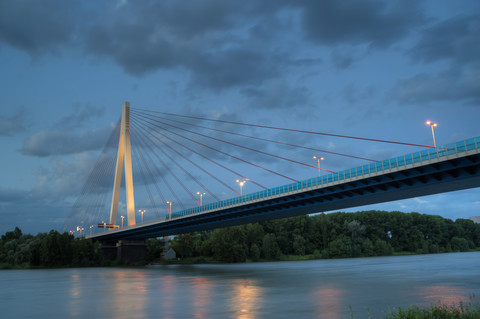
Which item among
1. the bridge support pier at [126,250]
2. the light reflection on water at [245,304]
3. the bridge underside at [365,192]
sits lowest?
the light reflection on water at [245,304]

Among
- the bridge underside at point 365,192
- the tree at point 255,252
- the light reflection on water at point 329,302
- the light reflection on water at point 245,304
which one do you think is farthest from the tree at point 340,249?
the light reflection on water at point 245,304

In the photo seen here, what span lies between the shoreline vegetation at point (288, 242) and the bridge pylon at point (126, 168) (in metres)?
15.9

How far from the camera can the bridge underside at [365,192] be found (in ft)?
120

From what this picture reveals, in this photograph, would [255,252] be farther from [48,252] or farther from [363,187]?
[363,187]

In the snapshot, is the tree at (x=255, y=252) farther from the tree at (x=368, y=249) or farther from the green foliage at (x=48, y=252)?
the green foliage at (x=48, y=252)

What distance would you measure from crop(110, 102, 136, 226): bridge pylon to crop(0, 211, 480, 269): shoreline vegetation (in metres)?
15.9

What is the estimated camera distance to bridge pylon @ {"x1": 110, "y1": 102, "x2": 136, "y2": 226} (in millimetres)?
76500

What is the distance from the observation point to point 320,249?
122938mm

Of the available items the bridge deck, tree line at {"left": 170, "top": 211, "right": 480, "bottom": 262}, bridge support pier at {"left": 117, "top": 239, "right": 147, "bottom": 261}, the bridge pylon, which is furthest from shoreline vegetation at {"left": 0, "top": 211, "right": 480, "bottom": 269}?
the bridge deck

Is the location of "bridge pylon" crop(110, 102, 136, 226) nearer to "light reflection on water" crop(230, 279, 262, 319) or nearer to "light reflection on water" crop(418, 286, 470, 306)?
"light reflection on water" crop(230, 279, 262, 319)

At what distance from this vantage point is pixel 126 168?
76.5 meters

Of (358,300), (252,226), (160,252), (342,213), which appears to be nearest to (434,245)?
(342,213)

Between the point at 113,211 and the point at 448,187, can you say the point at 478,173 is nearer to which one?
the point at 448,187

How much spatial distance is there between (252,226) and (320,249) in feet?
87.5
